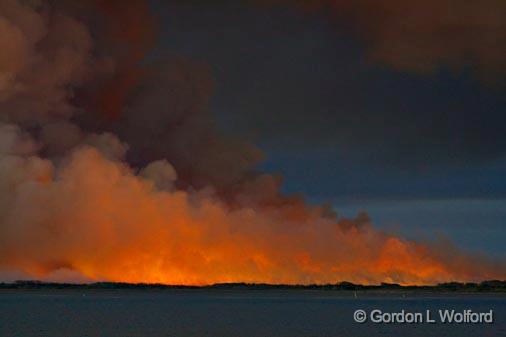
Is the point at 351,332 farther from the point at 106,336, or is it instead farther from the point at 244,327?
the point at 106,336

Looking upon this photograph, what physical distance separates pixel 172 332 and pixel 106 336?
11.5 metres

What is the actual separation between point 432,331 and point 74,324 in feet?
198

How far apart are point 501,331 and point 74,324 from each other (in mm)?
70764

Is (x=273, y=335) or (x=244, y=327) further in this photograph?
(x=244, y=327)

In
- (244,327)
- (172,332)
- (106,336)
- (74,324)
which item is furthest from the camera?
(74,324)

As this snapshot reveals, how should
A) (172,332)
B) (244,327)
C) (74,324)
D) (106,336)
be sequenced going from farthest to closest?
1. (74,324)
2. (244,327)
3. (172,332)
4. (106,336)

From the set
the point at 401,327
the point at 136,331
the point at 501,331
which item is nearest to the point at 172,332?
the point at 136,331

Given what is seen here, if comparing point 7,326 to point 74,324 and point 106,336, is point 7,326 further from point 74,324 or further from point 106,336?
point 106,336

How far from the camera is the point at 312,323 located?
140 m

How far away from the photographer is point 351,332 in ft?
389

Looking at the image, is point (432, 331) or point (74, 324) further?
point (74, 324)

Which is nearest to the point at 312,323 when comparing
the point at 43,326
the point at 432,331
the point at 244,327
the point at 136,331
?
the point at 244,327

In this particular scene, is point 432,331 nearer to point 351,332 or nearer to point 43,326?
point 351,332

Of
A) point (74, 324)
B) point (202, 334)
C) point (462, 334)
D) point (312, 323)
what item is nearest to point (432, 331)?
point (462, 334)
